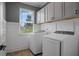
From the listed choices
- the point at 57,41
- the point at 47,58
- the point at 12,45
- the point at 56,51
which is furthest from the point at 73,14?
the point at 12,45

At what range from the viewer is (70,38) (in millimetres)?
1121

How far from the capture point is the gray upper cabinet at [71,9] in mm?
1093

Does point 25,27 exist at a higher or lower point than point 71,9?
lower

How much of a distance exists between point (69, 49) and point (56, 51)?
0.22 metres

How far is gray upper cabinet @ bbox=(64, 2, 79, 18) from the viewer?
3.59 ft

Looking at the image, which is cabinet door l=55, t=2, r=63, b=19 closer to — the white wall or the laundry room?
the laundry room

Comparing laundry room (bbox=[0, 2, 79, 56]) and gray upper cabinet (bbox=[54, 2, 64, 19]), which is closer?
laundry room (bbox=[0, 2, 79, 56])

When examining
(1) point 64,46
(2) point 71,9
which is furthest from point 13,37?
(2) point 71,9

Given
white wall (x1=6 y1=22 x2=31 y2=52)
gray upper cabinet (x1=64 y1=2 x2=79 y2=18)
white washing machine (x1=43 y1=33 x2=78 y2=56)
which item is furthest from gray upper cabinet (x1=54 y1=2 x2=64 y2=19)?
white wall (x1=6 y1=22 x2=31 y2=52)

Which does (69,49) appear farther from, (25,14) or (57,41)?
(25,14)

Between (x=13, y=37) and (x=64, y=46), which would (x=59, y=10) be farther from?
(x=13, y=37)

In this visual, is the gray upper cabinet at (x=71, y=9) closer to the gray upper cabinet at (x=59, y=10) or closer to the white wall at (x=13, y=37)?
the gray upper cabinet at (x=59, y=10)

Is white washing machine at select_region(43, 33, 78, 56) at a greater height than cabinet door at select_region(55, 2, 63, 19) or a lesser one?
lesser

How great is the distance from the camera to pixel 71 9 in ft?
3.85
